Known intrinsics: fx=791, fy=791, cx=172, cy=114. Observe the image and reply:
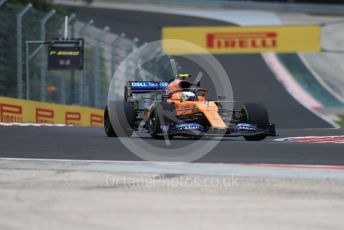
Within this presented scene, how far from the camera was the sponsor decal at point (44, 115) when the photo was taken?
64.2ft

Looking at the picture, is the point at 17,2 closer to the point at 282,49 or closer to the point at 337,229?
the point at 282,49

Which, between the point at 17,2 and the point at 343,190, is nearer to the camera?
the point at 343,190

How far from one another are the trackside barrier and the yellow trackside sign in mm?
16978

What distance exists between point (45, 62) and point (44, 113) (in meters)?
1.58

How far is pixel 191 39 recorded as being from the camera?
4034 cm

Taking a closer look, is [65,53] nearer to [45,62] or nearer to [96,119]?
[45,62]

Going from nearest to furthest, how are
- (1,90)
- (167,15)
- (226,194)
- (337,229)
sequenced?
(337,229)
(226,194)
(1,90)
(167,15)

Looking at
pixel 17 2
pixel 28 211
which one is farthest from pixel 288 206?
pixel 17 2

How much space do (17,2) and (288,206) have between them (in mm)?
24921

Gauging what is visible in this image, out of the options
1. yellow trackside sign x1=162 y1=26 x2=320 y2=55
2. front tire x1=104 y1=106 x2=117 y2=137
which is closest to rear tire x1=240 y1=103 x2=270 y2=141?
front tire x1=104 y1=106 x2=117 y2=137

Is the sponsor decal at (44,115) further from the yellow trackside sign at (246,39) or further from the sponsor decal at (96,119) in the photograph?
the yellow trackside sign at (246,39)

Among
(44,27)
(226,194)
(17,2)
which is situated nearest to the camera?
(226,194)
